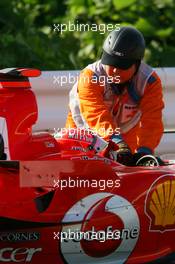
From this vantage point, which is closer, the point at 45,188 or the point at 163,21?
the point at 45,188

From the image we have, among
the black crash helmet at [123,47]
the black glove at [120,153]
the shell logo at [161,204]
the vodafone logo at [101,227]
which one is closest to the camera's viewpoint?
the vodafone logo at [101,227]

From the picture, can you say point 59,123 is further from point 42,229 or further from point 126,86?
point 42,229

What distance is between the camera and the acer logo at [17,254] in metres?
4.72

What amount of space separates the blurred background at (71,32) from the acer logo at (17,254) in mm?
3893

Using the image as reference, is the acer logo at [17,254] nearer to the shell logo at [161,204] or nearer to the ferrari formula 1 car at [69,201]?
the ferrari formula 1 car at [69,201]

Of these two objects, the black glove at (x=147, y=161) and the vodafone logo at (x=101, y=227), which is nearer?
the vodafone logo at (x=101, y=227)

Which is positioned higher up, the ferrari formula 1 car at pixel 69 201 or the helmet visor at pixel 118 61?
the helmet visor at pixel 118 61

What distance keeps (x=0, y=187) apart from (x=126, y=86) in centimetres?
167

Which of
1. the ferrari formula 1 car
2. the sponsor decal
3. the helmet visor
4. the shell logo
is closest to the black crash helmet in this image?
the helmet visor

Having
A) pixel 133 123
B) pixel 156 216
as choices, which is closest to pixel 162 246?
pixel 156 216

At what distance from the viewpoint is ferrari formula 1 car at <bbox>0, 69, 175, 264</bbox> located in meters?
4.73

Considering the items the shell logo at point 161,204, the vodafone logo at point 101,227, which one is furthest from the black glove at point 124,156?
the vodafone logo at point 101,227

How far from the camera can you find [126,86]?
609 cm

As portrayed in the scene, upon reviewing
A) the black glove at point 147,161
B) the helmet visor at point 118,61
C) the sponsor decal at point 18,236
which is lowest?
the sponsor decal at point 18,236
